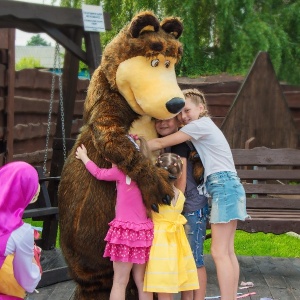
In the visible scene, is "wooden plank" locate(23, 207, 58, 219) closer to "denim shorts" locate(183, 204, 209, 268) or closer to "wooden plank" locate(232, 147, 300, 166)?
"denim shorts" locate(183, 204, 209, 268)

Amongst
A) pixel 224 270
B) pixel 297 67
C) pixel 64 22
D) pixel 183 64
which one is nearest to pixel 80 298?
pixel 224 270

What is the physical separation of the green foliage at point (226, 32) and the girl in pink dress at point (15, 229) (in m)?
10.4

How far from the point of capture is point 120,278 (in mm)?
4609

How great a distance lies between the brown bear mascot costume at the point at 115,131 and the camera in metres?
4.55

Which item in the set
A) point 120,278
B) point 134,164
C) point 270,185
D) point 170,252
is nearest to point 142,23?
point 134,164

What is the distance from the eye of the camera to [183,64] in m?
13.9

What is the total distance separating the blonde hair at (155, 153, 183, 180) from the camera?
4.67 meters

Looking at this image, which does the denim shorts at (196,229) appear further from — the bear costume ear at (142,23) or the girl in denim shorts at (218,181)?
the bear costume ear at (142,23)

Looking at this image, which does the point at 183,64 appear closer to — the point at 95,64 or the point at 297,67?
the point at 297,67

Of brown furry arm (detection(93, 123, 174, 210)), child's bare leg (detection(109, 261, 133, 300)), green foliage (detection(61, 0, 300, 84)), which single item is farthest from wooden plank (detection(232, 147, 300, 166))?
green foliage (detection(61, 0, 300, 84))

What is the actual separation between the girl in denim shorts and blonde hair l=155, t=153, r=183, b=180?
138 mm

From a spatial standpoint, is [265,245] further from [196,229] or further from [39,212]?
[196,229]

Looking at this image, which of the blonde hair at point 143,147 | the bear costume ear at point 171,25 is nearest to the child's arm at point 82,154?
the blonde hair at point 143,147

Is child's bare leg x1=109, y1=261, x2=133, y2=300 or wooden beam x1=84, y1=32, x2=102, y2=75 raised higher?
wooden beam x1=84, y1=32, x2=102, y2=75
